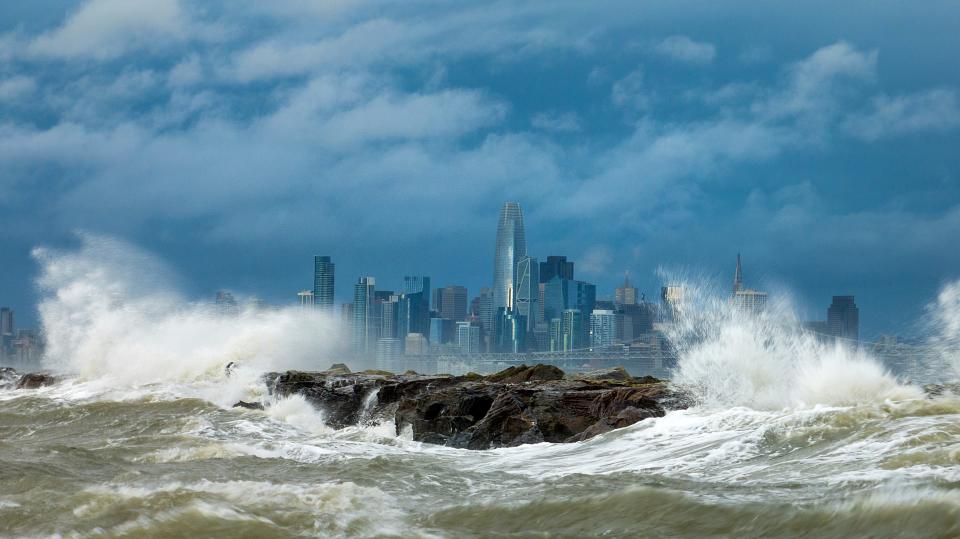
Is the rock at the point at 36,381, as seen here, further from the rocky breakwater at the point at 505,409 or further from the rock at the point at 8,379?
the rocky breakwater at the point at 505,409

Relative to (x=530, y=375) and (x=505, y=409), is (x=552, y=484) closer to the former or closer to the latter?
(x=505, y=409)

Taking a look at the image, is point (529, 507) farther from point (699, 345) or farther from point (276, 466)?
point (699, 345)

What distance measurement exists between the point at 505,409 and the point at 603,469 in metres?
5.25

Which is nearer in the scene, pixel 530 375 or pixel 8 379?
pixel 530 375

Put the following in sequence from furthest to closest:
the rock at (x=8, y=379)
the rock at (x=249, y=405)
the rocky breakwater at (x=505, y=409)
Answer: the rock at (x=8, y=379)
the rock at (x=249, y=405)
the rocky breakwater at (x=505, y=409)

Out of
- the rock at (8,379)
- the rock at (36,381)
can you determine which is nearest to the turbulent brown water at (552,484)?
the rock at (36,381)

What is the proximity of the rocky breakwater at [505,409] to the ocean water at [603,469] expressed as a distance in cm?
67

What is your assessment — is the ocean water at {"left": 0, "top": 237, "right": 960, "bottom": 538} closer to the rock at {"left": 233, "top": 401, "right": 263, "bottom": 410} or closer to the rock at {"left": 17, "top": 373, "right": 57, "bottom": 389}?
the rock at {"left": 233, "top": 401, "right": 263, "bottom": 410}

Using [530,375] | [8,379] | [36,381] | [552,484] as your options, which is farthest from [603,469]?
[8,379]

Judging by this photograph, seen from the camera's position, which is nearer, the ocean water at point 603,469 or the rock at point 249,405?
the ocean water at point 603,469

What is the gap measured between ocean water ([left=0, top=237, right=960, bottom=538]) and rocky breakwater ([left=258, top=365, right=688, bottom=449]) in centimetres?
67

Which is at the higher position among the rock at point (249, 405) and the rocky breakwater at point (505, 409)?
the rocky breakwater at point (505, 409)

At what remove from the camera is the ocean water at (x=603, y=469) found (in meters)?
8.92

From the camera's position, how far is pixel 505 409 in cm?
1806
